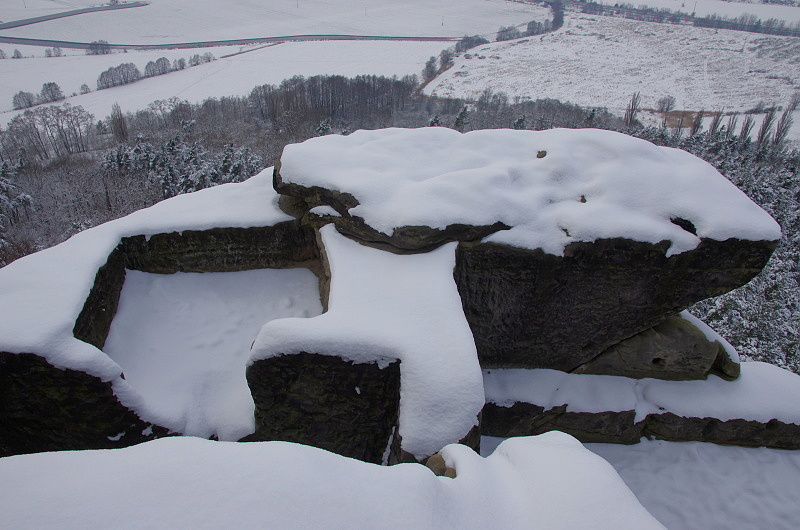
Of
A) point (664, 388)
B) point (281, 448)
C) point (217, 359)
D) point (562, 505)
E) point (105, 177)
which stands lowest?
point (105, 177)

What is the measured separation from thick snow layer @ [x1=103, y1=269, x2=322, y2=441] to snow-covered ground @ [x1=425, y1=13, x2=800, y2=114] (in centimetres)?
5973

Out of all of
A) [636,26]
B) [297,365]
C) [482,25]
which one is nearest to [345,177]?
[297,365]

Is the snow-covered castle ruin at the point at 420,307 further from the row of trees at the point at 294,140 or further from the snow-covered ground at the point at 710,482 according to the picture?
the row of trees at the point at 294,140

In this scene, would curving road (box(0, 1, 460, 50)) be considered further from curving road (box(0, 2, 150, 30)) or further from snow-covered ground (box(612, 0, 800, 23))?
snow-covered ground (box(612, 0, 800, 23))

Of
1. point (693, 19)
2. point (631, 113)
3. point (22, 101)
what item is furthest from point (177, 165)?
point (693, 19)

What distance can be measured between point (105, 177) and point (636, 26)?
11395cm

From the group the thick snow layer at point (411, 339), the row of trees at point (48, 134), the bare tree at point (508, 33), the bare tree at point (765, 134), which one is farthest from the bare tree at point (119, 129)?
the bare tree at point (508, 33)

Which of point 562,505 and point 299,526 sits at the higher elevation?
point 299,526

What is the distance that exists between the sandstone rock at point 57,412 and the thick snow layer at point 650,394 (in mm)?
5245

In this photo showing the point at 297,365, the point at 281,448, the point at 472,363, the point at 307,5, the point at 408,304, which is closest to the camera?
the point at 281,448

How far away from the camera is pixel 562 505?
3004mm

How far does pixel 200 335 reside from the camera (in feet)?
23.2

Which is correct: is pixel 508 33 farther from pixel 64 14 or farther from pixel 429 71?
pixel 64 14

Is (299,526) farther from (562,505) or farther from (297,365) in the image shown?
(297,365)
